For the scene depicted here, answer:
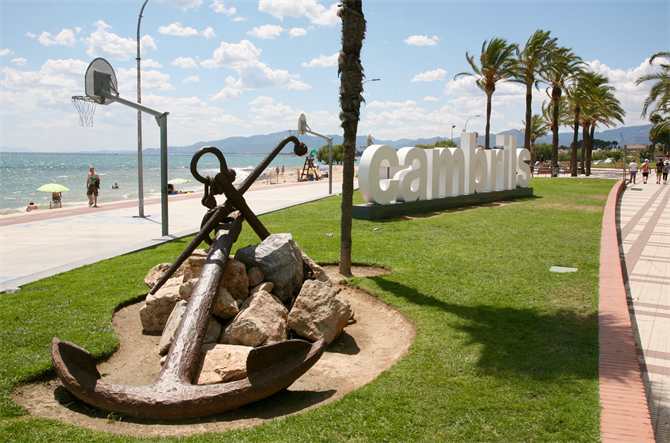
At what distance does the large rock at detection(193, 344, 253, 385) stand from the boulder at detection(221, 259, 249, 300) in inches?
40.2

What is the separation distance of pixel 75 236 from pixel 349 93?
312 inches

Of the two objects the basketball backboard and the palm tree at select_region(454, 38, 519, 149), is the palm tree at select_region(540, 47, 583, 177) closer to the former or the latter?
the palm tree at select_region(454, 38, 519, 149)

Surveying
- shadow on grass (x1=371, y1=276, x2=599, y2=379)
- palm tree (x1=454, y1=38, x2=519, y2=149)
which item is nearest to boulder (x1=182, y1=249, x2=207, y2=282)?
shadow on grass (x1=371, y1=276, x2=599, y2=379)

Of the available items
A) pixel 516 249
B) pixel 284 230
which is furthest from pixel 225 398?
pixel 284 230

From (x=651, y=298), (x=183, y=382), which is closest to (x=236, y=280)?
(x=183, y=382)

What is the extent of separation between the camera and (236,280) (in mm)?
5297

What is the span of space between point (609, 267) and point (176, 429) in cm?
724

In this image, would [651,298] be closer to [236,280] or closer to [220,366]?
[236,280]

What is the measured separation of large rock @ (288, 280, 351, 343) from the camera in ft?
16.3

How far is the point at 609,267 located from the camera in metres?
7.89

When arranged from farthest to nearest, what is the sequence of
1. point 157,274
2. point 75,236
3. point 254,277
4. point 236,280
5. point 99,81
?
point 75,236
point 99,81
point 157,274
point 254,277
point 236,280

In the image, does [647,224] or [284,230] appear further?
[647,224]

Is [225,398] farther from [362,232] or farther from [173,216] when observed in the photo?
[173,216]

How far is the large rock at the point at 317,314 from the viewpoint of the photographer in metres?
4.98
